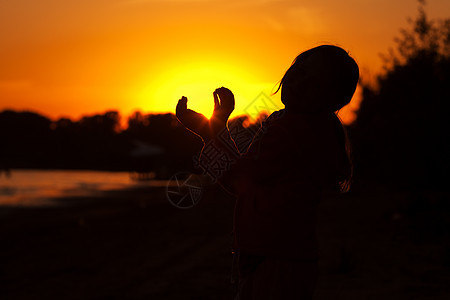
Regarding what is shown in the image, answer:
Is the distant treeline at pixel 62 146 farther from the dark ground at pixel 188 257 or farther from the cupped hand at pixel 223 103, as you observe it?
the cupped hand at pixel 223 103

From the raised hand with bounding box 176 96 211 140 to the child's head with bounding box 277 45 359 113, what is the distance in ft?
1.03

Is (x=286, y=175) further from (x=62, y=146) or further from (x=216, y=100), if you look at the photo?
(x=62, y=146)

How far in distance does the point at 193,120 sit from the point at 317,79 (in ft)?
1.59

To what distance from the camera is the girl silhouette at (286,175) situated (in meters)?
1.82

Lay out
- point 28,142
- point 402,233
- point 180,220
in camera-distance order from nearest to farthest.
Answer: point 402,233 < point 180,220 < point 28,142

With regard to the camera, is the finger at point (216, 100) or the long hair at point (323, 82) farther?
the long hair at point (323, 82)

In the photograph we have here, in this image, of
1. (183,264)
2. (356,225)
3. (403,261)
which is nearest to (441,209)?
(356,225)

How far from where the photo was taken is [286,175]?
72.4 inches

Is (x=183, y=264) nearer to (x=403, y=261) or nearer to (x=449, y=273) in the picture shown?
(x=403, y=261)

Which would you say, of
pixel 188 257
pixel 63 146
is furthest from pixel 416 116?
pixel 63 146

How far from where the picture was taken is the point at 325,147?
1911 mm

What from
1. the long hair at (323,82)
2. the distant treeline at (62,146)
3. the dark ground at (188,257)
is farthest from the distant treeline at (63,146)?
the long hair at (323,82)

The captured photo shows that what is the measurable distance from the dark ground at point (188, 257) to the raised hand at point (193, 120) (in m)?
5.86

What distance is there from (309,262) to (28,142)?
11471 centimetres
